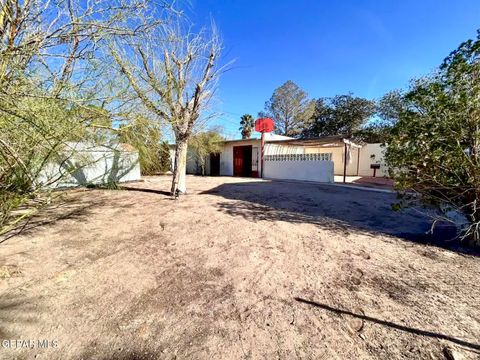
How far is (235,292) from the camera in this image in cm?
239

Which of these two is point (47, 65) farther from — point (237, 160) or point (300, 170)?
point (237, 160)

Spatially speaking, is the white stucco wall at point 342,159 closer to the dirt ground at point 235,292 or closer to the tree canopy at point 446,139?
the dirt ground at point 235,292

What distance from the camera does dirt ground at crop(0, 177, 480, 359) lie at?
1.72m

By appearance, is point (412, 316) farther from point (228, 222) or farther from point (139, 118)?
point (139, 118)

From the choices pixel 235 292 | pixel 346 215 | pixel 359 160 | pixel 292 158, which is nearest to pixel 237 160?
pixel 292 158

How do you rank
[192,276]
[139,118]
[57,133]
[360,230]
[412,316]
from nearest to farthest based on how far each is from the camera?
[412,316], [57,133], [192,276], [139,118], [360,230]

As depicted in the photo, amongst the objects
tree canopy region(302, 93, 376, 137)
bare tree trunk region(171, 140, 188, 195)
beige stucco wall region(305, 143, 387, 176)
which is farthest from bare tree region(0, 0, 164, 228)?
tree canopy region(302, 93, 376, 137)

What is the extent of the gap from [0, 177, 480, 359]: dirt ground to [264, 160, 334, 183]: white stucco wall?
771cm

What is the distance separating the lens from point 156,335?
1.83 meters

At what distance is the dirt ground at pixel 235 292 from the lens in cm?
172

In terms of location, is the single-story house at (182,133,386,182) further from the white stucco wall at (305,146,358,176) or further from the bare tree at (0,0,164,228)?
→ the bare tree at (0,0,164,228)

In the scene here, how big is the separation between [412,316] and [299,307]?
0.97 meters

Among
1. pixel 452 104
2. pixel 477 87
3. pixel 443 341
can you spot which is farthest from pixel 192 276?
pixel 477 87

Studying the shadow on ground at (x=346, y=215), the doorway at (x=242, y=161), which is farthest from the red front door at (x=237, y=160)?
the shadow on ground at (x=346, y=215)
